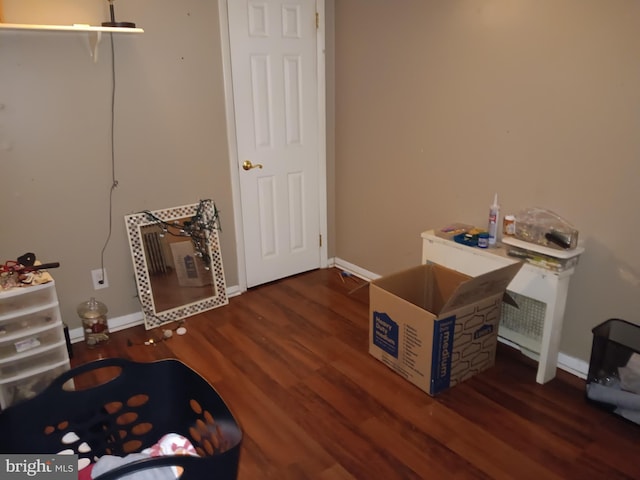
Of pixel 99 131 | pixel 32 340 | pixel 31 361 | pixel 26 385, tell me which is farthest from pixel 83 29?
pixel 26 385

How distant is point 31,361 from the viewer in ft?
7.78

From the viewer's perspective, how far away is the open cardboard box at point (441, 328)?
88.6 inches

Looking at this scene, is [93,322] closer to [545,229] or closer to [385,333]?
[385,333]

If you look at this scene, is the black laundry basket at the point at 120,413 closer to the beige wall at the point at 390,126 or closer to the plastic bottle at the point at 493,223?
the beige wall at the point at 390,126

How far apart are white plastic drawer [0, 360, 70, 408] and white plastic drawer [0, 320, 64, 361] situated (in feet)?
0.40

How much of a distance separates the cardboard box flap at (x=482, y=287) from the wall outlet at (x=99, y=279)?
202 centimetres

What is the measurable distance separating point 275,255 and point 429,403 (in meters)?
1.75

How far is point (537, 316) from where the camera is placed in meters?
2.54

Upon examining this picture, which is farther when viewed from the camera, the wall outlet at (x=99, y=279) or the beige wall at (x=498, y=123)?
the wall outlet at (x=99, y=279)

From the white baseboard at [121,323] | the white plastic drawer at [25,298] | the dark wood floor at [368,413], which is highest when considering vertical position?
the white plastic drawer at [25,298]

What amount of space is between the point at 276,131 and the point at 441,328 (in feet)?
6.18

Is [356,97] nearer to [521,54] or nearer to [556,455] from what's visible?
[521,54]

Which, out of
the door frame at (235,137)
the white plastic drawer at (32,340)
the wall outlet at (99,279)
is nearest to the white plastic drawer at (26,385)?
the white plastic drawer at (32,340)

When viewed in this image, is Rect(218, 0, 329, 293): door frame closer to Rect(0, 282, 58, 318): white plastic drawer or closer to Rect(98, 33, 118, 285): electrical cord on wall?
Rect(98, 33, 118, 285): electrical cord on wall
